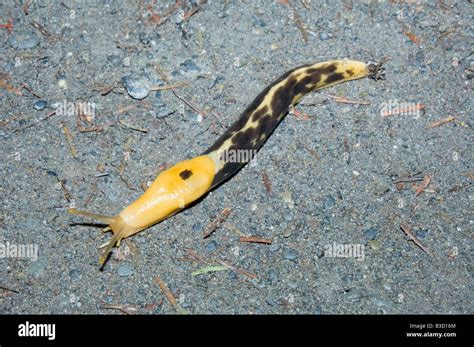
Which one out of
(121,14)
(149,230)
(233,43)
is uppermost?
(121,14)

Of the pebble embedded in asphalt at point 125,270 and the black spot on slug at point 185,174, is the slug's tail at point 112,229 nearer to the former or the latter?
the pebble embedded in asphalt at point 125,270

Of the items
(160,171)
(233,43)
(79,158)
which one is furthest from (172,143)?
(233,43)

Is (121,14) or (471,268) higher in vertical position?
(121,14)

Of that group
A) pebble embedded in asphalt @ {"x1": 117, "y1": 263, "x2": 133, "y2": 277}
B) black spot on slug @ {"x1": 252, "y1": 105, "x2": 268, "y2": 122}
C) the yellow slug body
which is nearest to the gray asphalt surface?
pebble embedded in asphalt @ {"x1": 117, "y1": 263, "x2": 133, "y2": 277}
